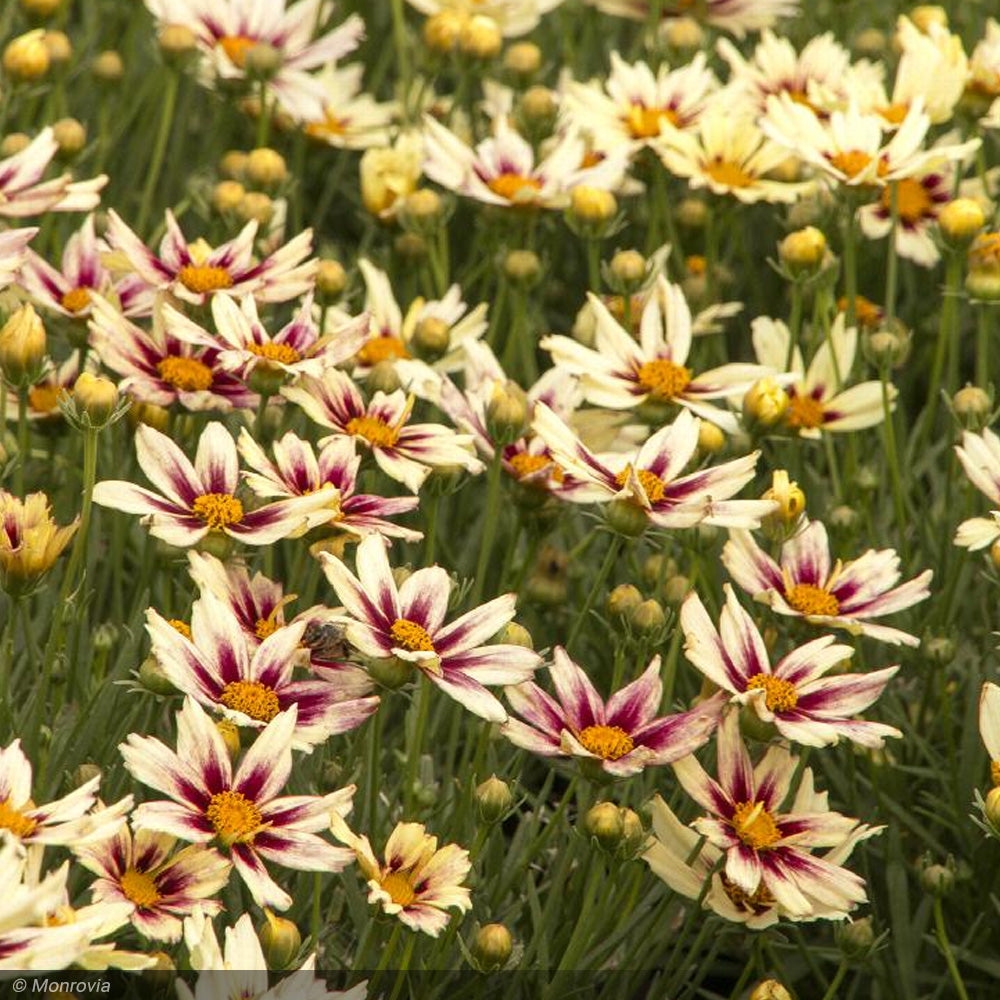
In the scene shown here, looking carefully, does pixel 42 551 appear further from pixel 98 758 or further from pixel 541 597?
pixel 541 597

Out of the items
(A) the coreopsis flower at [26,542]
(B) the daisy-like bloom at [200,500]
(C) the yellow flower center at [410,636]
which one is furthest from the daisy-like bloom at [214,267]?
(C) the yellow flower center at [410,636]

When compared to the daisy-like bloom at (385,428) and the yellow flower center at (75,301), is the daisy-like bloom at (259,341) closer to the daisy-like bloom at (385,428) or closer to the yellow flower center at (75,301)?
the daisy-like bloom at (385,428)

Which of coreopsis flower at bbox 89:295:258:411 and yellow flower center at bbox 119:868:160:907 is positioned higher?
coreopsis flower at bbox 89:295:258:411

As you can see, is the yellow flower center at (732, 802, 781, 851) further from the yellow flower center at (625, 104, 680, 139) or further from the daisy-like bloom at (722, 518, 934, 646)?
the yellow flower center at (625, 104, 680, 139)

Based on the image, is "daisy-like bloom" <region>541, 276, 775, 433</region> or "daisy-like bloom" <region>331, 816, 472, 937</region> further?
"daisy-like bloom" <region>541, 276, 775, 433</region>

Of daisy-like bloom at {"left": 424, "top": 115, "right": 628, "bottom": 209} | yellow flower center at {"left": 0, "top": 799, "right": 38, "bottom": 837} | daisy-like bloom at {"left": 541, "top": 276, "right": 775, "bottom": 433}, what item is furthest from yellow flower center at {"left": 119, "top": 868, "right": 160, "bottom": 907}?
daisy-like bloom at {"left": 424, "top": 115, "right": 628, "bottom": 209}

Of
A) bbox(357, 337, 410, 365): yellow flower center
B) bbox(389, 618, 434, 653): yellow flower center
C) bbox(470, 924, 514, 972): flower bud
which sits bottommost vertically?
bbox(357, 337, 410, 365): yellow flower center

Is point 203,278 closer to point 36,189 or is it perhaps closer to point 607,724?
point 36,189

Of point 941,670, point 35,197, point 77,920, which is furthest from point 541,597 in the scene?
point 77,920
